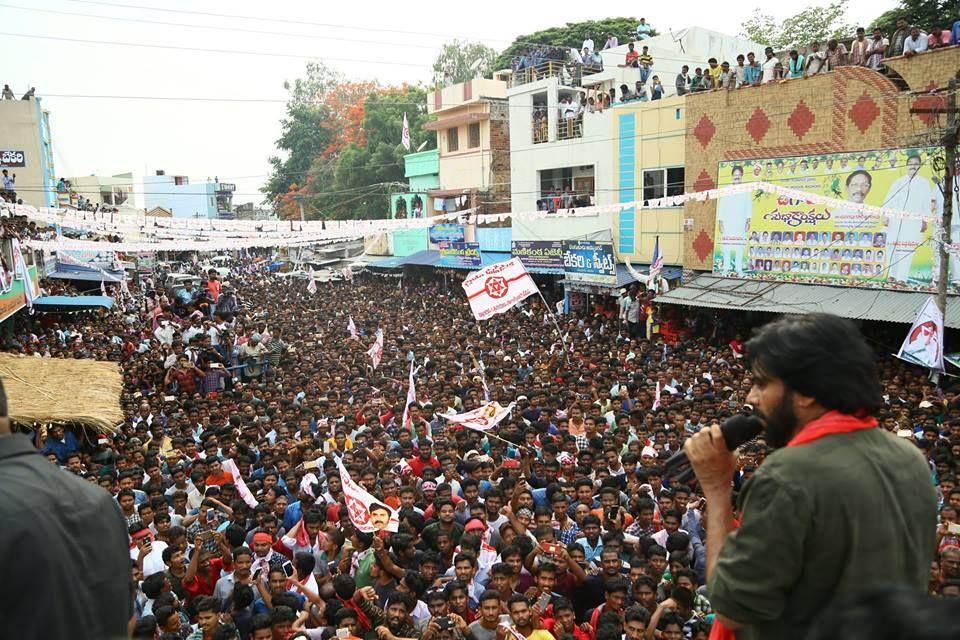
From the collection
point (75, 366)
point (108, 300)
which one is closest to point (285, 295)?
point (108, 300)

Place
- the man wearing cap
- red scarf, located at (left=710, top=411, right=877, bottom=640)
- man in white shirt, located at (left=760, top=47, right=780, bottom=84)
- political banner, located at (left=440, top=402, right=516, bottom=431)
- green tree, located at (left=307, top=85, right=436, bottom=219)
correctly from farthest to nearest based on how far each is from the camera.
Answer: green tree, located at (left=307, top=85, right=436, bottom=219)
man in white shirt, located at (left=760, top=47, right=780, bottom=84)
political banner, located at (left=440, top=402, right=516, bottom=431)
the man wearing cap
red scarf, located at (left=710, top=411, right=877, bottom=640)

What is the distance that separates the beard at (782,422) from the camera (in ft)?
6.33

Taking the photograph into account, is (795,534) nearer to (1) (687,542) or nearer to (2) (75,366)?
(1) (687,542)

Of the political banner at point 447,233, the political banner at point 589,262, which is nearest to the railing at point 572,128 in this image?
the political banner at point 589,262

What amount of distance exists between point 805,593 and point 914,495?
364mm

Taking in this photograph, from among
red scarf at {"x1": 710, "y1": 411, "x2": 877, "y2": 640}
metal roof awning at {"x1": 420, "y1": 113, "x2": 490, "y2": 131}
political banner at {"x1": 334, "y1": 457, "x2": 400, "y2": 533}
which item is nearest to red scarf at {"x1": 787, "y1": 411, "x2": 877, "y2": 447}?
red scarf at {"x1": 710, "y1": 411, "x2": 877, "y2": 640}

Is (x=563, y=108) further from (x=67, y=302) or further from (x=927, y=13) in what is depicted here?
(x=67, y=302)

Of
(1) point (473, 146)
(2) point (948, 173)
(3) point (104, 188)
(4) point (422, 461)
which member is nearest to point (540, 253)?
(1) point (473, 146)

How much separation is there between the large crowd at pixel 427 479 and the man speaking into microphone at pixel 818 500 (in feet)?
1.21

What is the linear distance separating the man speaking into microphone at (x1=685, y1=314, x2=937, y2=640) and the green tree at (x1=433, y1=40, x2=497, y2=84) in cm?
4884

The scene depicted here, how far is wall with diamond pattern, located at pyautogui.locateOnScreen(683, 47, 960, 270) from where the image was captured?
15.7 meters

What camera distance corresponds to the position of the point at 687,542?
6.45 meters

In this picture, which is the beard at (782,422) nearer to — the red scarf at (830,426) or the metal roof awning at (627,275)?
the red scarf at (830,426)

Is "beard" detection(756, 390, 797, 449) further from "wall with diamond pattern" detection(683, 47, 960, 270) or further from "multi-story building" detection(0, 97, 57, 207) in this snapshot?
"multi-story building" detection(0, 97, 57, 207)
